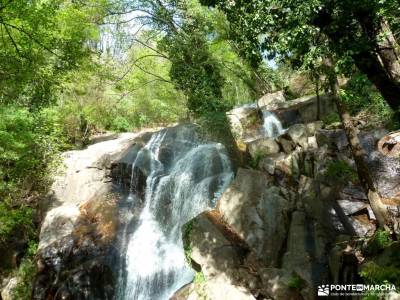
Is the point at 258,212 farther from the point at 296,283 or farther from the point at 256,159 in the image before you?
the point at 256,159

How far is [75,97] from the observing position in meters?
22.8

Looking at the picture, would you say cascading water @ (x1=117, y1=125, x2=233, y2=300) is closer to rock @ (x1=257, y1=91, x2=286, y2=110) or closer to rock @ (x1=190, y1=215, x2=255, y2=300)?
rock @ (x1=190, y1=215, x2=255, y2=300)

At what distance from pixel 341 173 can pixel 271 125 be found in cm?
927

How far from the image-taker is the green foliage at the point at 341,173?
37.8 feet

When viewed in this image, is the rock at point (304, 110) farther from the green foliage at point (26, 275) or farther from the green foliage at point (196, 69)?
the green foliage at point (26, 275)

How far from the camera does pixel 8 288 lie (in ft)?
46.3

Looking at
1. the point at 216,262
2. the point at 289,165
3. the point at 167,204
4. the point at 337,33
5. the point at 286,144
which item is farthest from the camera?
the point at 286,144


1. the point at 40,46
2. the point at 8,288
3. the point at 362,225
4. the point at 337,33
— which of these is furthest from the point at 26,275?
the point at 337,33

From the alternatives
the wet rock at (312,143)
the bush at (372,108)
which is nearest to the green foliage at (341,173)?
the wet rock at (312,143)

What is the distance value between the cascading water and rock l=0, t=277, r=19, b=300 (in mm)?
5116

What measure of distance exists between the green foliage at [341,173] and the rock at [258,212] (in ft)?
6.15

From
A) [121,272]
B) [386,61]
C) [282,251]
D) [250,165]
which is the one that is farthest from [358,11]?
[121,272]

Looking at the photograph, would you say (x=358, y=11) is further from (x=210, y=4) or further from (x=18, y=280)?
(x=18, y=280)

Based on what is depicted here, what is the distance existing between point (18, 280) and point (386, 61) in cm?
1502
